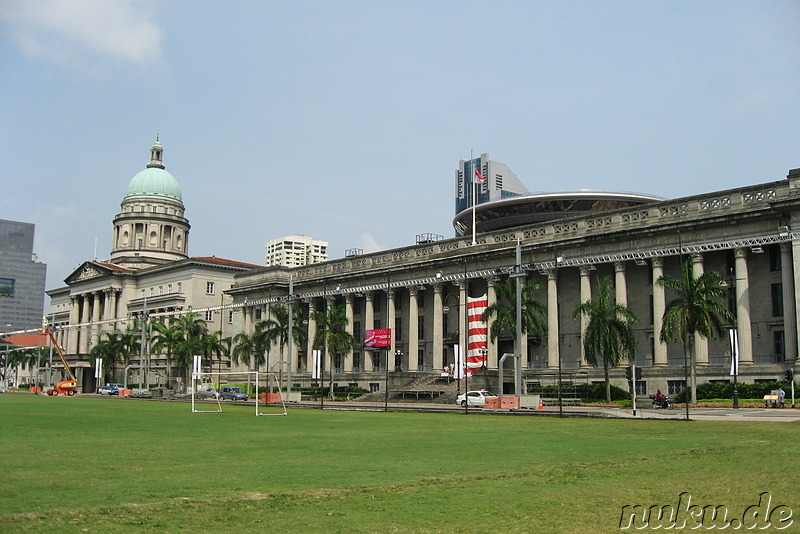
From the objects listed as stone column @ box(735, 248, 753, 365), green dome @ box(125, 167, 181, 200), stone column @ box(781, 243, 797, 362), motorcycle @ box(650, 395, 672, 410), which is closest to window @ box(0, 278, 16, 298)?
green dome @ box(125, 167, 181, 200)

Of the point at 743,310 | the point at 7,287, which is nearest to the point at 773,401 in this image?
the point at 743,310

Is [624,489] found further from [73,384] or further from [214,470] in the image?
[73,384]

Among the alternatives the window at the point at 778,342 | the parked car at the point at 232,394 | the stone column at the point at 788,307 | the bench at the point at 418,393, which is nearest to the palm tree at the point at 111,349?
the parked car at the point at 232,394

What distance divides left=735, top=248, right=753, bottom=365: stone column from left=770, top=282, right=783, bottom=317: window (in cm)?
202

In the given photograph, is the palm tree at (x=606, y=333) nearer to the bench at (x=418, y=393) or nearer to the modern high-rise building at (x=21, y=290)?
the bench at (x=418, y=393)

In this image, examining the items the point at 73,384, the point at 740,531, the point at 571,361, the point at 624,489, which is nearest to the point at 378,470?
the point at 624,489

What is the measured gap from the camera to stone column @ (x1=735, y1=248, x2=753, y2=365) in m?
62.7

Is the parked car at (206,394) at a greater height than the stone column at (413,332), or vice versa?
the stone column at (413,332)

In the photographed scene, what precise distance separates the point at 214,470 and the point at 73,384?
316 ft

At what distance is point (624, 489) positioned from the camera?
14.8 metres

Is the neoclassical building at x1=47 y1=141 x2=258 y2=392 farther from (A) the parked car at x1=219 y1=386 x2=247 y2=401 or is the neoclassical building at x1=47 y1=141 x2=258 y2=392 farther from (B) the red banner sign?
(B) the red banner sign

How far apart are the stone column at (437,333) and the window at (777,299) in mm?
35373

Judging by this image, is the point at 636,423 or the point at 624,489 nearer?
the point at 624,489

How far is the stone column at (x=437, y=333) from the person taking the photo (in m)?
88.1
